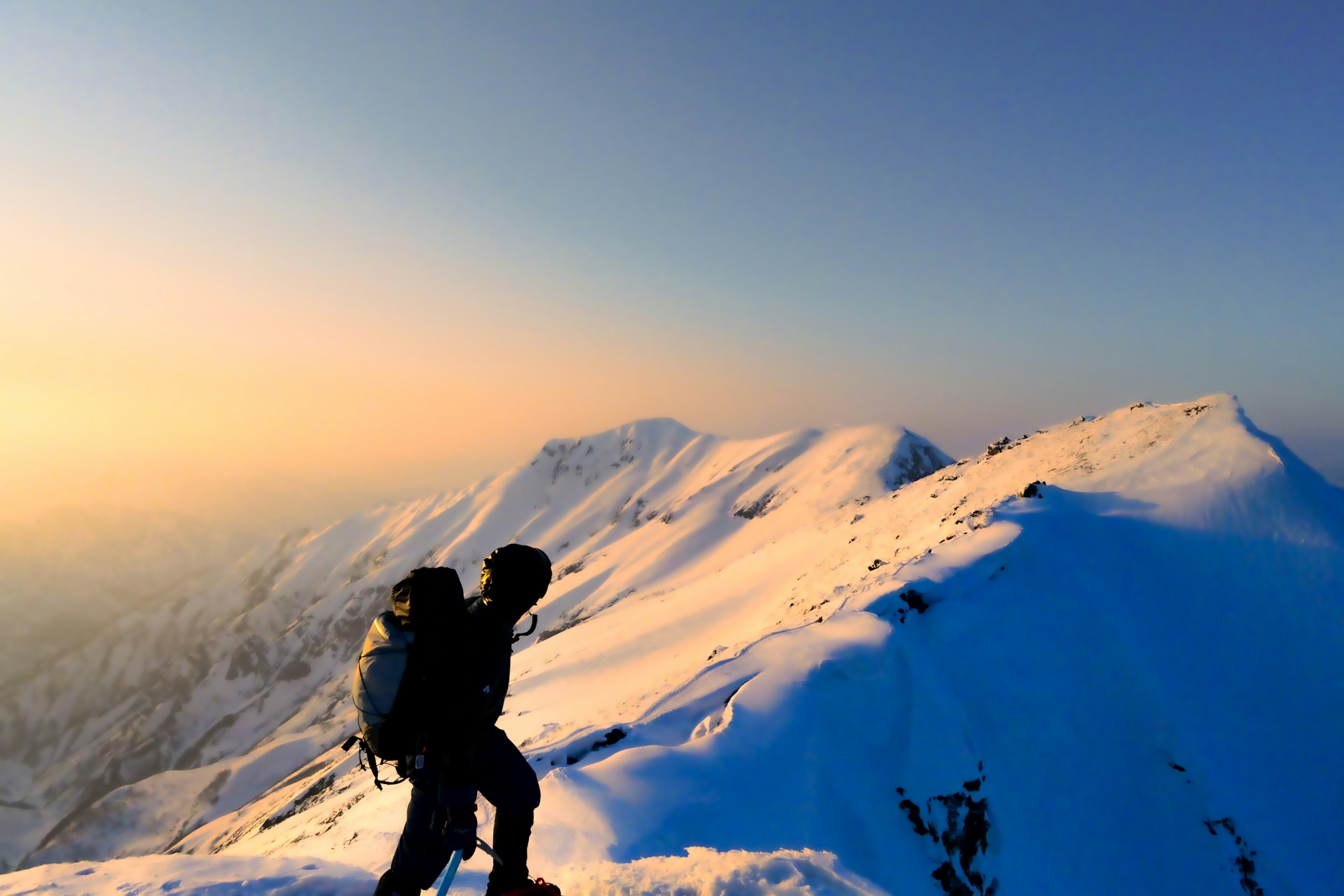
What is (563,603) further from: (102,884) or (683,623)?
(102,884)

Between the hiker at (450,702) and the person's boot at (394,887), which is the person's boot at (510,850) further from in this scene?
the person's boot at (394,887)

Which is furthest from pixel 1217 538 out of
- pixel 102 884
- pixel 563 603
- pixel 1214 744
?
pixel 563 603

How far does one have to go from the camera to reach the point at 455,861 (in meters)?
4.25

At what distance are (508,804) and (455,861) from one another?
52cm

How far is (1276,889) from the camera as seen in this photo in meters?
12.5

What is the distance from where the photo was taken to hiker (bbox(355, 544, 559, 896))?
12.5 ft

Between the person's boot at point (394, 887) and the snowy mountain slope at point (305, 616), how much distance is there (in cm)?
6412

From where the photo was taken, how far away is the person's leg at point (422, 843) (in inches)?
161

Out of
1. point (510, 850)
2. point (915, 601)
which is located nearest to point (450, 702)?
point (510, 850)

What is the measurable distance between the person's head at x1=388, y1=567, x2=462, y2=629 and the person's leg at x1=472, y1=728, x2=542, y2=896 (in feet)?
4.35

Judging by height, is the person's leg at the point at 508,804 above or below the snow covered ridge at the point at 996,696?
above

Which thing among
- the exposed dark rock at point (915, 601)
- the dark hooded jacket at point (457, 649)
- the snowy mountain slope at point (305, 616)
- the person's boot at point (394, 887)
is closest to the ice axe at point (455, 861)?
the person's boot at point (394, 887)

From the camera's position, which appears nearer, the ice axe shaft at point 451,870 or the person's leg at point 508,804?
the ice axe shaft at point 451,870

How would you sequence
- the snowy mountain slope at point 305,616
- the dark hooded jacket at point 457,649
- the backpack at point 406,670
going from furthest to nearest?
the snowy mountain slope at point 305,616 → the dark hooded jacket at point 457,649 → the backpack at point 406,670
